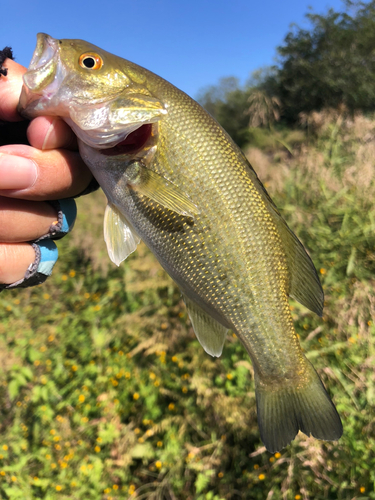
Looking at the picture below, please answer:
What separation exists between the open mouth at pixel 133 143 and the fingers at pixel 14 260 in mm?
572

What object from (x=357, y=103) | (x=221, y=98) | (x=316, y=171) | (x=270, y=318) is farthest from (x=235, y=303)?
(x=221, y=98)

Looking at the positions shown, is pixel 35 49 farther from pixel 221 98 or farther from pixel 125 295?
pixel 221 98

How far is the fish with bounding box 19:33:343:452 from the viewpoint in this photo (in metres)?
1.12

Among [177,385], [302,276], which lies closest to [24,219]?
[302,276]

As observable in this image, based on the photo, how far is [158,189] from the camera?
43.3 inches

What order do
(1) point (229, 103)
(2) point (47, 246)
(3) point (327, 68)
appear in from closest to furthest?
(2) point (47, 246) → (3) point (327, 68) → (1) point (229, 103)

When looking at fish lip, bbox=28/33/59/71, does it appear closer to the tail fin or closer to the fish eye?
the fish eye

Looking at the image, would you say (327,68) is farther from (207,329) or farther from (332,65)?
(207,329)

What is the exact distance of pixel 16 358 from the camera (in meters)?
2.83

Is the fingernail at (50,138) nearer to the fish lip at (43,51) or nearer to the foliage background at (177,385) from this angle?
the fish lip at (43,51)

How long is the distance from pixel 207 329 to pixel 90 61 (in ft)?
3.80

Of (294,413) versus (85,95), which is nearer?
(85,95)

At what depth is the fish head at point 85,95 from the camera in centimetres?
109

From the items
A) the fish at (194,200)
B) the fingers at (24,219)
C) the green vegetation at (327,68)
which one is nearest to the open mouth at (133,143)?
the fish at (194,200)
